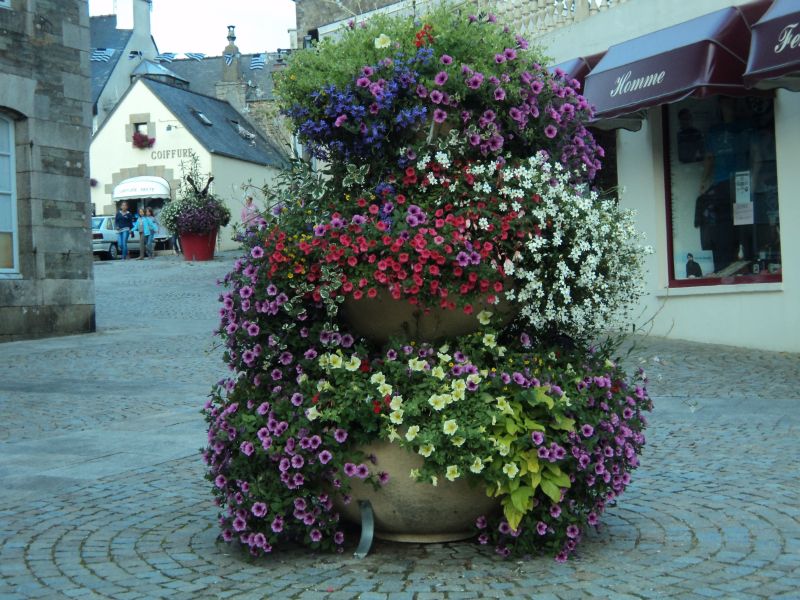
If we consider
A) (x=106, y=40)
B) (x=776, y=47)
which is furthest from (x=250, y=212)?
(x=106, y=40)

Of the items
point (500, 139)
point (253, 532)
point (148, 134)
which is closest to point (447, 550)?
point (253, 532)

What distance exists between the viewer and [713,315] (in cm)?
1277

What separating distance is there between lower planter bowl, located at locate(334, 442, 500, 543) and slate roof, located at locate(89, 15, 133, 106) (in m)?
48.6

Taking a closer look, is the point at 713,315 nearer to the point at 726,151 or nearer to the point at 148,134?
the point at 726,151

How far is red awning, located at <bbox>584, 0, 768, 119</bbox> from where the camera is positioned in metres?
11.7

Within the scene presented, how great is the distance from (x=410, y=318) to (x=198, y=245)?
77.5 ft

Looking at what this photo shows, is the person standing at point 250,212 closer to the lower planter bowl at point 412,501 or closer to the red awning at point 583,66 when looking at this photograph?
the lower planter bowl at point 412,501

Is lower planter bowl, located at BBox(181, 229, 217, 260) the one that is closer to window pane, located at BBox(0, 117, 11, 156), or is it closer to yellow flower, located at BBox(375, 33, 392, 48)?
window pane, located at BBox(0, 117, 11, 156)

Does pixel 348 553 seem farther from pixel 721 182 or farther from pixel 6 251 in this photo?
pixel 6 251

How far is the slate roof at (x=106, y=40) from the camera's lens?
5031 centimetres

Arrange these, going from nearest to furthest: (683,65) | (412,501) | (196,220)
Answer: (412,501)
(683,65)
(196,220)

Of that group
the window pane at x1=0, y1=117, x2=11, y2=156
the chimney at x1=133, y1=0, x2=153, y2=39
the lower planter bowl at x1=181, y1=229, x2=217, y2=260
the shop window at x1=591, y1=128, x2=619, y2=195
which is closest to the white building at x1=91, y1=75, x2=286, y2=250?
the chimney at x1=133, y1=0, x2=153, y2=39

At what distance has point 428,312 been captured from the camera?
4.43 meters

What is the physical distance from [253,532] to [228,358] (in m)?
0.75
